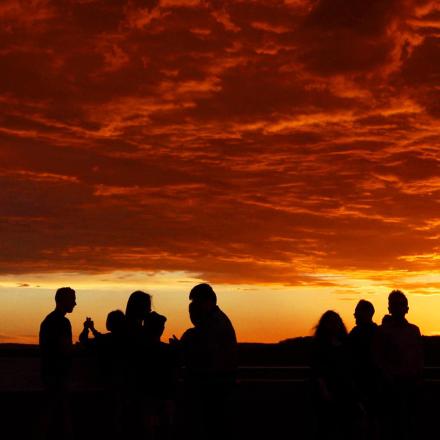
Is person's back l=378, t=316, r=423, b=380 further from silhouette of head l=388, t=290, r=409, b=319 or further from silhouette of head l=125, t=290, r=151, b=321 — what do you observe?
silhouette of head l=125, t=290, r=151, b=321

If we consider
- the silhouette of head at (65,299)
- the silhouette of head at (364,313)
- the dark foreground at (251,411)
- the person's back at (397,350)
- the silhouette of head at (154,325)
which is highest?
the silhouette of head at (65,299)

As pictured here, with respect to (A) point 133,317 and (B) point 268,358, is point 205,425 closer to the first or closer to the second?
(A) point 133,317

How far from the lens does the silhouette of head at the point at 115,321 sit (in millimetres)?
10570

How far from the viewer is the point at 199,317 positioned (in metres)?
9.95

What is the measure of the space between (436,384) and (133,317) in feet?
28.6

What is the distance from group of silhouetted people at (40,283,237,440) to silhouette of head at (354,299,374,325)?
2.04 metres

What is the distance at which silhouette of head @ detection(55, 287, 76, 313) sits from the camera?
11062 millimetres

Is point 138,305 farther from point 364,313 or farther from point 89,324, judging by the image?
point 364,313

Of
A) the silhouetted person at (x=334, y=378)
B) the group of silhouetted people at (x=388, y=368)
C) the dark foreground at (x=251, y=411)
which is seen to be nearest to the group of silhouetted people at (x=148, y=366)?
the silhouetted person at (x=334, y=378)

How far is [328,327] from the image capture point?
980 cm

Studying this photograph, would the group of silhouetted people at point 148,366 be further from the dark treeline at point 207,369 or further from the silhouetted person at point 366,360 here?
the silhouetted person at point 366,360

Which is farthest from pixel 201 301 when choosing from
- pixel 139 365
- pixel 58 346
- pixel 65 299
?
pixel 58 346

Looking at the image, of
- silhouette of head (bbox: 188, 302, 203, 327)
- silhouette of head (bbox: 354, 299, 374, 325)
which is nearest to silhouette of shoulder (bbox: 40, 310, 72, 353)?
silhouette of head (bbox: 188, 302, 203, 327)

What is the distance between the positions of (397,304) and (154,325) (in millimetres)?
2837
